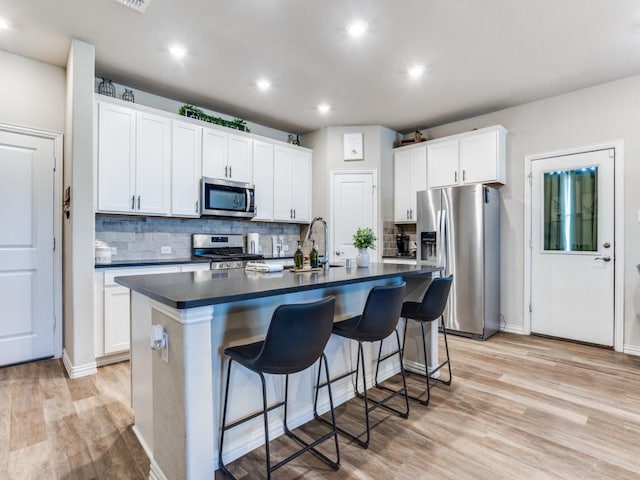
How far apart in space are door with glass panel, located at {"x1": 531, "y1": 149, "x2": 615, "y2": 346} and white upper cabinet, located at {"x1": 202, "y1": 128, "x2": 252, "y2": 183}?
11.3ft

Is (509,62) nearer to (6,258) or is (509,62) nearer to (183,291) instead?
(183,291)

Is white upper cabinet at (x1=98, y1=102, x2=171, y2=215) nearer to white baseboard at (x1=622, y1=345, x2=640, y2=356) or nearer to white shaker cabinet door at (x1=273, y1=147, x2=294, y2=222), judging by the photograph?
white shaker cabinet door at (x1=273, y1=147, x2=294, y2=222)

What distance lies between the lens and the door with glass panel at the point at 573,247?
353 centimetres

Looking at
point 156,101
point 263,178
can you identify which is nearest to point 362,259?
point 263,178

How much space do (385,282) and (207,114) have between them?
3.12 m

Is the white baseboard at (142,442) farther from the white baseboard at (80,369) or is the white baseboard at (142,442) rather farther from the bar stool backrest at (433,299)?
the bar stool backrest at (433,299)

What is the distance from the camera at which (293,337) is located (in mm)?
1471

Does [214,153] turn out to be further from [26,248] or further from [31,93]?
[26,248]

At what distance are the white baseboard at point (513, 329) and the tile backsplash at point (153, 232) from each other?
352cm

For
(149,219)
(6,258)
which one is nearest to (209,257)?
(149,219)

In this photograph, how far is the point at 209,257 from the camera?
3877 mm

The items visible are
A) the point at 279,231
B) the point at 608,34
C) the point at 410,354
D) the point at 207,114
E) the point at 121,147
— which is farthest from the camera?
the point at 279,231

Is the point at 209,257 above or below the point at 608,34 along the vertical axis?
below

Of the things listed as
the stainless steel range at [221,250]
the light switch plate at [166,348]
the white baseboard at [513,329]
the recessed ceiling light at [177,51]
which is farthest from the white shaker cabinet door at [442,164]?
the light switch plate at [166,348]
